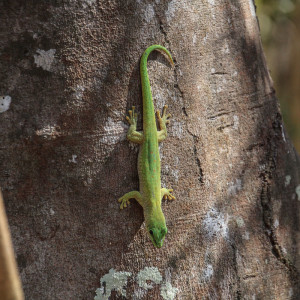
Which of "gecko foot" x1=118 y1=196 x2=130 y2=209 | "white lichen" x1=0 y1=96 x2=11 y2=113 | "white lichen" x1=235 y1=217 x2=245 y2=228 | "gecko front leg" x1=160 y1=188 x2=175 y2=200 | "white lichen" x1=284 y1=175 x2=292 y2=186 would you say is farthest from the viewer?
"white lichen" x1=284 y1=175 x2=292 y2=186

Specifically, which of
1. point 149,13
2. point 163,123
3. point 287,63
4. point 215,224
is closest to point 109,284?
point 215,224

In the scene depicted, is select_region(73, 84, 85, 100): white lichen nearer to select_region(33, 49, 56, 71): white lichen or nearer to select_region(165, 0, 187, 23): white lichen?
select_region(33, 49, 56, 71): white lichen

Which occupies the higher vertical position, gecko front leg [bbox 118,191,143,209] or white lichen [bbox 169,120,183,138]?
white lichen [bbox 169,120,183,138]

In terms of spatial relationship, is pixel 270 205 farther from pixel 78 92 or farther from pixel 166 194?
pixel 78 92

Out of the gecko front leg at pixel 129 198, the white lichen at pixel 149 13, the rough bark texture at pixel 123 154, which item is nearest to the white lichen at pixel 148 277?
the rough bark texture at pixel 123 154

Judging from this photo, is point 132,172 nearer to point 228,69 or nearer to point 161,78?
point 161,78

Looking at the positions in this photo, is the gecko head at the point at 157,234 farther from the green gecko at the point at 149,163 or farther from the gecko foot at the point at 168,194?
the gecko foot at the point at 168,194

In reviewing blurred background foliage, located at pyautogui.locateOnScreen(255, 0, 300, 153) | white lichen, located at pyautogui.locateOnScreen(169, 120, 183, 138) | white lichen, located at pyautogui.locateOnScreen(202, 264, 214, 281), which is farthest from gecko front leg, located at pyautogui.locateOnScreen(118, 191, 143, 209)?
blurred background foliage, located at pyautogui.locateOnScreen(255, 0, 300, 153)

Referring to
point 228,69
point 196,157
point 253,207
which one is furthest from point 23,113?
point 253,207
